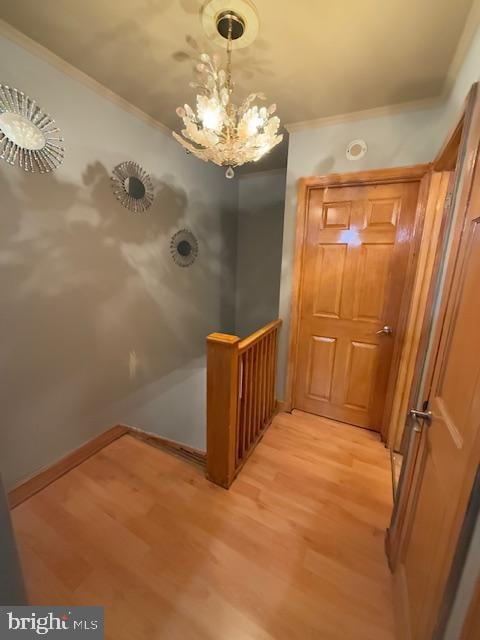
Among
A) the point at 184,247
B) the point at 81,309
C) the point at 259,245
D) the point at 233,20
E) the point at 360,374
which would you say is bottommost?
the point at 360,374

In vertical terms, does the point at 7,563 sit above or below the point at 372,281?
below

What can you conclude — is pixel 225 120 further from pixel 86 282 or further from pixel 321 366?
pixel 321 366

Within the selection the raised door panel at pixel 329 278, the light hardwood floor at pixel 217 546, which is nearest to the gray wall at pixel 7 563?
the light hardwood floor at pixel 217 546

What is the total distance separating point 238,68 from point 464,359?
184cm

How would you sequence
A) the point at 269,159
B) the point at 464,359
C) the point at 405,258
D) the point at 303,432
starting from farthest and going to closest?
the point at 269,159
the point at 303,432
the point at 405,258
the point at 464,359

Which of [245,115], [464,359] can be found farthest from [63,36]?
[464,359]

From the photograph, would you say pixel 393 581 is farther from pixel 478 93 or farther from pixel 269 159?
pixel 269 159

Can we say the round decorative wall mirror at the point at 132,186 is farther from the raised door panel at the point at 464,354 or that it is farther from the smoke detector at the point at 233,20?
the raised door panel at the point at 464,354

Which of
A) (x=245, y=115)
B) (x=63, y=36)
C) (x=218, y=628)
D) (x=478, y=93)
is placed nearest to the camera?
(x=478, y=93)

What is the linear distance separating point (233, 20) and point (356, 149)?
1166 millimetres

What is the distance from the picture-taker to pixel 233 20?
3.71ft

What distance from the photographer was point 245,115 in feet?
3.72

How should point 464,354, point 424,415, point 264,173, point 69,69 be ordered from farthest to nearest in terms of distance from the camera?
point 264,173 → point 69,69 → point 424,415 → point 464,354

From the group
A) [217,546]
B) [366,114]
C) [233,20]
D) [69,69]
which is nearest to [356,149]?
[366,114]
